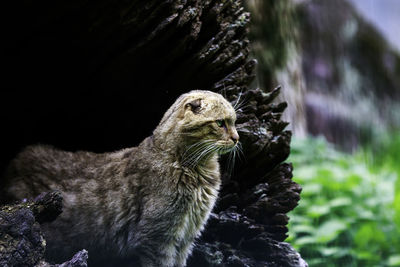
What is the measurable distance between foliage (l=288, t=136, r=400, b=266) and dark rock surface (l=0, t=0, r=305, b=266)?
102cm

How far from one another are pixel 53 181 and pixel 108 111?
28.7 inches

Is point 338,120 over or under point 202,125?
over

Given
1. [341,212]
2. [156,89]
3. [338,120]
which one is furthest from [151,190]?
[338,120]

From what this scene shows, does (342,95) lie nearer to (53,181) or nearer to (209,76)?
(209,76)

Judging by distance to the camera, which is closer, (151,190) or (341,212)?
(151,190)

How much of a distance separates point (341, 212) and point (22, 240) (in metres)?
3.70

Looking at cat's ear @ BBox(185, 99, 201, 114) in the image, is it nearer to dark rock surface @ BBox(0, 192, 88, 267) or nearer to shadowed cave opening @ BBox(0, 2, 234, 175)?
shadowed cave opening @ BBox(0, 2, 234, 175)

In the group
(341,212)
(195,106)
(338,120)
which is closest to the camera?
(195,106)

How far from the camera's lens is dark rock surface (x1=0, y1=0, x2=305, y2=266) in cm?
338

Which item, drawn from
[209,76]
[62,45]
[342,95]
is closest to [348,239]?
[209,76]

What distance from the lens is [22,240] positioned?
8.64 feet

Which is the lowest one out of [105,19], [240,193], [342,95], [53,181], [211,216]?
[53,181]

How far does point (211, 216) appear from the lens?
364 cm

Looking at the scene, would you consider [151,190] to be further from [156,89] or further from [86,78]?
[86,78]
